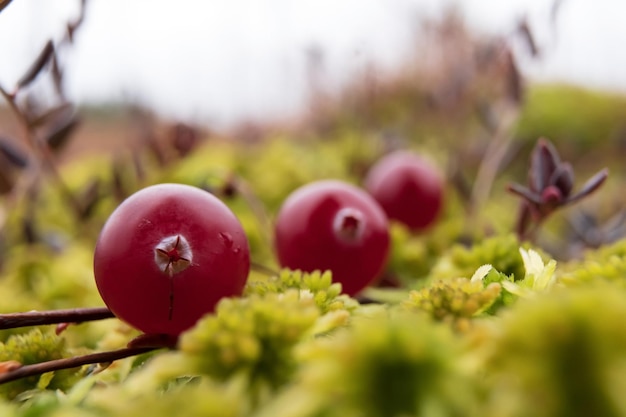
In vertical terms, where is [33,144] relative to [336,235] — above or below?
above

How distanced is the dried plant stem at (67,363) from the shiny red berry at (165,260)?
0.07ft

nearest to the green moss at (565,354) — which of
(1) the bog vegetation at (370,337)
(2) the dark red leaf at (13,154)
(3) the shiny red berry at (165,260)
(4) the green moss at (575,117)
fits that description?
(1) the bog vegetation at (370,337)

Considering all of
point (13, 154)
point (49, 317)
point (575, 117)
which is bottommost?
point (575, 117)

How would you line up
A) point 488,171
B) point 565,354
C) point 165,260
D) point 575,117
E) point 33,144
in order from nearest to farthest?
point 565,354
point 165,260
point 33,144
point 488,171
point 575,117

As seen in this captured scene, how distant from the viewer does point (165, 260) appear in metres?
0.42

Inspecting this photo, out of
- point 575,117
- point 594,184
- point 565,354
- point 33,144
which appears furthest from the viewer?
point 575,117

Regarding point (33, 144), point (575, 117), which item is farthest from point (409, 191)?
point (575, 117)

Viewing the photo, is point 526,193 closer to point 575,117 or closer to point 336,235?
point 336,235

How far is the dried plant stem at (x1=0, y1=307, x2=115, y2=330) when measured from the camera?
44 cm

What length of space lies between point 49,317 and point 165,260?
0.11 meters

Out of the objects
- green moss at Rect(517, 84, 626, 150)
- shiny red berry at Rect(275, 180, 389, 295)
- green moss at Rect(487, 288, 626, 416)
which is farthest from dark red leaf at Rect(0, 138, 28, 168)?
green moss at Rect(517, 84, 626, 150)

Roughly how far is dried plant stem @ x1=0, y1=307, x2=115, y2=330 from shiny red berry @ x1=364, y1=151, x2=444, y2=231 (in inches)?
26.0

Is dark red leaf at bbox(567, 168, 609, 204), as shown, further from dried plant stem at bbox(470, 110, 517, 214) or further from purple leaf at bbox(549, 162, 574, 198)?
dried plant stem at bbox(470, 110, 517, 214)

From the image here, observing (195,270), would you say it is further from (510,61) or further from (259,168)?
(259,168)
